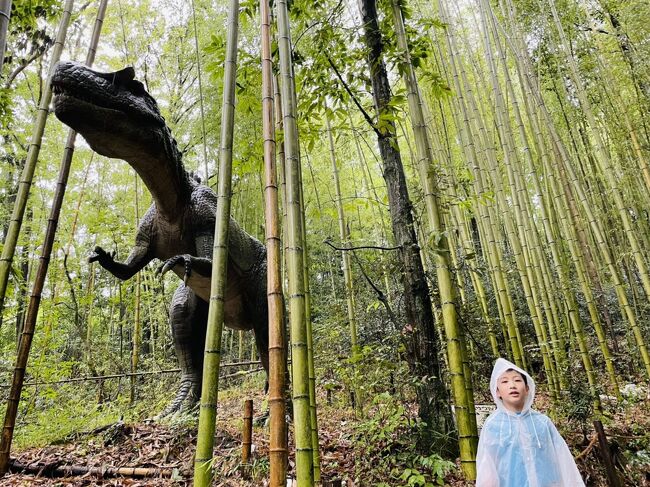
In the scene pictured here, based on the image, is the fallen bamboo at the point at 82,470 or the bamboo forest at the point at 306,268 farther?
the fallen bamboo at the point at 82,470

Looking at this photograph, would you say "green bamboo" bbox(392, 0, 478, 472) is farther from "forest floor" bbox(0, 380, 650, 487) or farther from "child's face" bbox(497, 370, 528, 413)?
"forest floor" bbox(0, 380, 650, 487)

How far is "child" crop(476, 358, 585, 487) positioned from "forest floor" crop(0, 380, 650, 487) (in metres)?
0.65

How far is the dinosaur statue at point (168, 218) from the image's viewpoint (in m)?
2.12

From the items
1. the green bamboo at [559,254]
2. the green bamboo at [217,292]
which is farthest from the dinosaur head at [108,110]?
the green bamboo at [559,254]

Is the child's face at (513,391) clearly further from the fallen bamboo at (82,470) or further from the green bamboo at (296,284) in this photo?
the fallen bamboo at (82,470)

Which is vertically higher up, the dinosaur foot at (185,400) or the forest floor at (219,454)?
the dinosaur foot at (185,400)

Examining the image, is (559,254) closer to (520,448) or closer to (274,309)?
(520,448)

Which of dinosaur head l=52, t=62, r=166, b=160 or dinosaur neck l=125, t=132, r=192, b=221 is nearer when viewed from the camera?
dinosaur head l=52, t=62, r=166, b=160

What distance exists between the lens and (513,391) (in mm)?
1636

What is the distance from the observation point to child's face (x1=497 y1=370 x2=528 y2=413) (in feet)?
5.36

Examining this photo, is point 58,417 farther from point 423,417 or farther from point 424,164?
point 424,164

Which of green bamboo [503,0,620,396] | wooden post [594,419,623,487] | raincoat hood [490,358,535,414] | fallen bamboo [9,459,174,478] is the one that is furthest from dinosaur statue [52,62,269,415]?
green bamboo [503,0,620,396]

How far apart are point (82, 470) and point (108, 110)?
2193 mm

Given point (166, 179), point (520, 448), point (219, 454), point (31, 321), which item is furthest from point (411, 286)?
point (31, 321)
